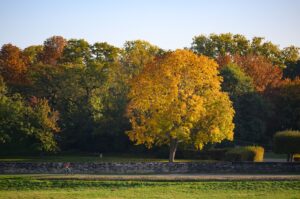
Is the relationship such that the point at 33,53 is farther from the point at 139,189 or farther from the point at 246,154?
the point at 139,189

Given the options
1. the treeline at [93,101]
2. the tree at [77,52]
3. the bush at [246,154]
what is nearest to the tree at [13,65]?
the treeline at [93,101]

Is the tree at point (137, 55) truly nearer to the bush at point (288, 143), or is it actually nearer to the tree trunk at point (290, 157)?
the bush at point (288, 143)

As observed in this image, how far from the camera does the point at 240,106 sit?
7169cm

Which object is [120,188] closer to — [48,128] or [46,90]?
[48,128]

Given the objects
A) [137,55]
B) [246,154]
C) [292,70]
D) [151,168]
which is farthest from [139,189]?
[292,70]

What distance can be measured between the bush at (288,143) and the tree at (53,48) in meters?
44.6

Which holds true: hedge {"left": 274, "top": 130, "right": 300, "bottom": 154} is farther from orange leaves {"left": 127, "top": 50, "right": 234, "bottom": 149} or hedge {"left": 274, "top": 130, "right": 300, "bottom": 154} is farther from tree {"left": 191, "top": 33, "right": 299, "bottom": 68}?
tree {"left": 191, "top": 33, "right": 299, "bottom": 68}

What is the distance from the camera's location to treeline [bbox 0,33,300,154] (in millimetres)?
61938

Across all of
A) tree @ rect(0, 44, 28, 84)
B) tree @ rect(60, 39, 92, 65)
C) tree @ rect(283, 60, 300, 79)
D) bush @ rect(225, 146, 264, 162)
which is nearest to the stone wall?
bush @ rect(225, 146, 264, 162)

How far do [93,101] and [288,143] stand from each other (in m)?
27.7

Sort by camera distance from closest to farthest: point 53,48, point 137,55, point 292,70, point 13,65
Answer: point 137,55, point 13,65, point 53,48, point 292,70

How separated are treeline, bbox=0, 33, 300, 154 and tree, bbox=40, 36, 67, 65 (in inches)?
190

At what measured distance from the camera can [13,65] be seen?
83.4 metres

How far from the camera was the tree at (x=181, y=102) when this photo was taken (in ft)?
168
